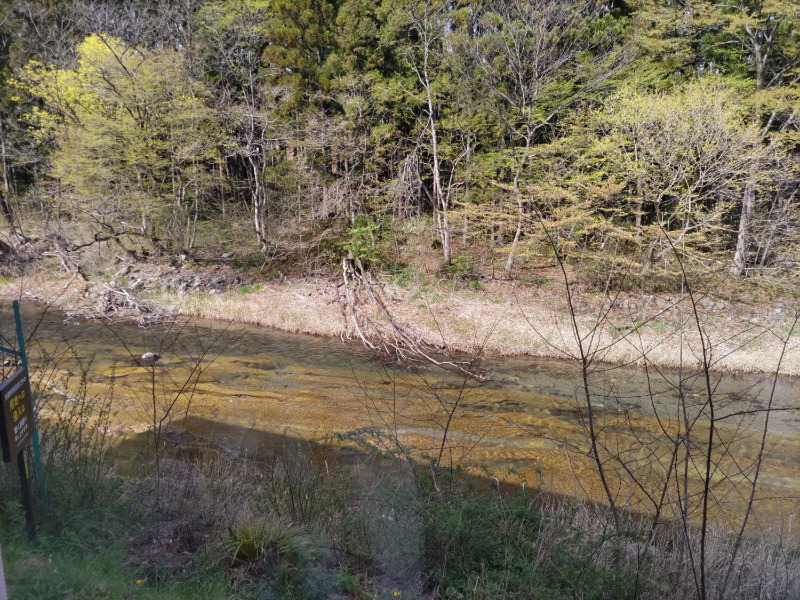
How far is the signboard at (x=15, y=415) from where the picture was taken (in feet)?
9.20

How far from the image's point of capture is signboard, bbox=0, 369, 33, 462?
2.80 metres

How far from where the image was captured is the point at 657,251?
1519 cm

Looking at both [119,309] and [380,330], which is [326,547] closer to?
[380,330]

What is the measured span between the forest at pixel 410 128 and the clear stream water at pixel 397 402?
5.36 m

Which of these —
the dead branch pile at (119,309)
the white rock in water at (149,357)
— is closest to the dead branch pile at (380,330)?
the white rock in water at (149,357)

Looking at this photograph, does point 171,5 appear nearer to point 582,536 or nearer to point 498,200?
point 498,200

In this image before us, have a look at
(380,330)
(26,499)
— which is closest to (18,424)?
(26,499)

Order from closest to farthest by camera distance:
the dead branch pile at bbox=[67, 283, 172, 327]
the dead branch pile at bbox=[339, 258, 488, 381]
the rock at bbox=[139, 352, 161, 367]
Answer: the rock at bbox=[139, 352, 161, 367]
the dead branch pile at bbox=[339, 258, 488, 381]
the dead branch pile at bbox=[67, 283, 172, 327]

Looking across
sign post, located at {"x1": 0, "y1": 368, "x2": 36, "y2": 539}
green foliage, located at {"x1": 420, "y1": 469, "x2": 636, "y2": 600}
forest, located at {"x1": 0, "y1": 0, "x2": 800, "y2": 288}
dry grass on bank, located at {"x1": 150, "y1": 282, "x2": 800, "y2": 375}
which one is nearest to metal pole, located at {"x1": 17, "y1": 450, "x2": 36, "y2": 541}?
sign post, located at {"x1": 0, "y1": 368, "x2": 36, "y2": 539}

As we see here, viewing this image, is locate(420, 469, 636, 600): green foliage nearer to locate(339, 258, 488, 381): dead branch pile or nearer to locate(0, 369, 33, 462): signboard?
locate(0, 369, 33, 462): signboard

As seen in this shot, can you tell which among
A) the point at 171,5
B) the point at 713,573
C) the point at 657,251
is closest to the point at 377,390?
the point at 713,573

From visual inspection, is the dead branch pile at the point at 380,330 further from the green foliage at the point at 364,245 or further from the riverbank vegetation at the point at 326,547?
the riverbank vegetation at the point at 326,547

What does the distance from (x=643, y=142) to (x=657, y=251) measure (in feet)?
10.8

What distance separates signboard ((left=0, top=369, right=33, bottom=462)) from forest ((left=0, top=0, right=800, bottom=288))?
44.6 feet
